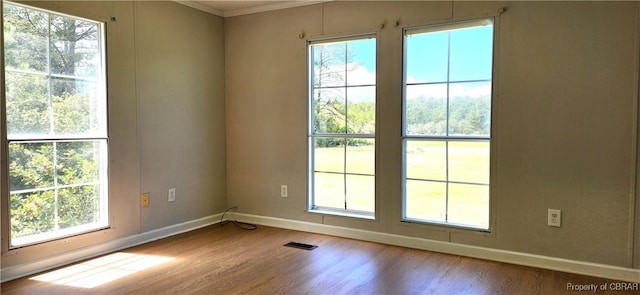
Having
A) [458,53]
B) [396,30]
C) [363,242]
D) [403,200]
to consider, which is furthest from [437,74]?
[363,242]

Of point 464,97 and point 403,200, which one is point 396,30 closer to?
point 464,97

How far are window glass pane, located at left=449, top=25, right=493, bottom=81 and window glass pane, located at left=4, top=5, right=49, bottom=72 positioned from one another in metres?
3.03

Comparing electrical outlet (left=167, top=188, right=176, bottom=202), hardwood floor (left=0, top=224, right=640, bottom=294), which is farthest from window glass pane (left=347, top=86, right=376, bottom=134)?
electrical outlet (left=167, top=188, right=176, bottom=202)

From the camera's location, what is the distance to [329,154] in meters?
4.00

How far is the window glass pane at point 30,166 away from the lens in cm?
279

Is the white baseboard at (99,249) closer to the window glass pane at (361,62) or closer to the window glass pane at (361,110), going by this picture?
the window glass pane at (361,110)

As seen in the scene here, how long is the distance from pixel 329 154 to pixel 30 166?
2377 millimetres

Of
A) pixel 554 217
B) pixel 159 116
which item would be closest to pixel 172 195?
pixel 159 116

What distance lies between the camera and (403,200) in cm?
358

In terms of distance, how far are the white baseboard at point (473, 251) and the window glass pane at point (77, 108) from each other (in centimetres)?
184

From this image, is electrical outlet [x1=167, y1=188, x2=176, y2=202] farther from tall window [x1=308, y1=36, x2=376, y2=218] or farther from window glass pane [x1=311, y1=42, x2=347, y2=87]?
window glass pane [x1=311, y1=42, x2=347, y2=87]

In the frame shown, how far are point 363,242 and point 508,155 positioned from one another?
1409 millimetres

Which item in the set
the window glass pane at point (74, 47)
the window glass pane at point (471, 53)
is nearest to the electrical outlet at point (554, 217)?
the window glass pane at point (471, 53)

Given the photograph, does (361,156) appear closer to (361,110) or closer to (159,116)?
(361,110)
